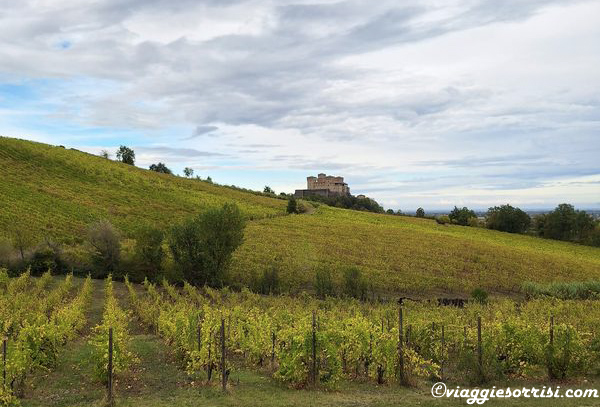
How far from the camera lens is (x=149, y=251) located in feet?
130

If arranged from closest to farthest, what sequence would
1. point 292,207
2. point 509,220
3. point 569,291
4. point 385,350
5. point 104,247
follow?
point 385,350, point 569,291, point 104,247, point 292,207, point 509,220

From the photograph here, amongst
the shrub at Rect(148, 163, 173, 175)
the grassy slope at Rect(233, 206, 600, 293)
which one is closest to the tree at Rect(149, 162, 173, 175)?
the shrub at Rect(148, 163, 173, 175)

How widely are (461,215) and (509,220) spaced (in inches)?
348

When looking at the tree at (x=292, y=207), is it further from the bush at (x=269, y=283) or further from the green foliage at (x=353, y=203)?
the bush at (x=269, y=283)

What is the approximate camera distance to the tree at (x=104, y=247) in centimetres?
3994

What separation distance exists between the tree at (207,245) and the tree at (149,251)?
1342 millimetres

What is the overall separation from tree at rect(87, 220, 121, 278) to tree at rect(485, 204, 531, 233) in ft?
239

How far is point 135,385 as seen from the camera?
11.9 metres

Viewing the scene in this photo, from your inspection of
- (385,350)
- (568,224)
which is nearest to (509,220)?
(568,224)

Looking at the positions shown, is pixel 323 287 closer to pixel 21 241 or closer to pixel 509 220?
pixel 21 241

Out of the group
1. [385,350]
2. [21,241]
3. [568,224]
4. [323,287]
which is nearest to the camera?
[385,350]

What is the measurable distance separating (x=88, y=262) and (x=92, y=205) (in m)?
22.1

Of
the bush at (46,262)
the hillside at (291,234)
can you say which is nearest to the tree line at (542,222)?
the hillside at (291,234)

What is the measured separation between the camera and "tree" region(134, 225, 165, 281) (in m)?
39.3
